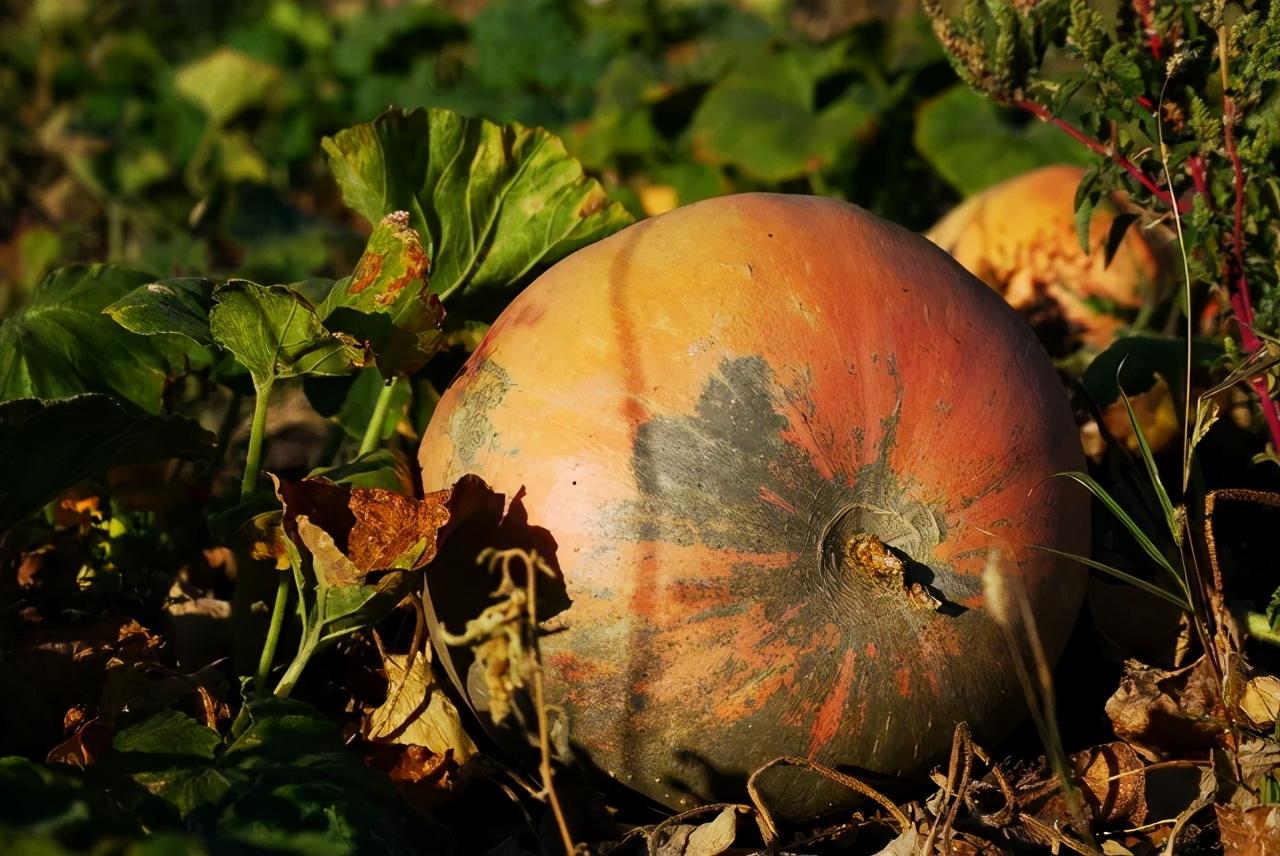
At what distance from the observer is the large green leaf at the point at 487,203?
6.89 ft

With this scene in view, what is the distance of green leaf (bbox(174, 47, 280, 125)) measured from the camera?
5273 millimetres

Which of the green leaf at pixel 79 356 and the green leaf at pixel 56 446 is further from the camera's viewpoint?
the green leaf at pixel 79 356

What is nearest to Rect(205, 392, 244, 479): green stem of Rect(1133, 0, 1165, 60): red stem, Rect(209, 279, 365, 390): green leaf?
Rect(209, 279, 365, 390): green leaf

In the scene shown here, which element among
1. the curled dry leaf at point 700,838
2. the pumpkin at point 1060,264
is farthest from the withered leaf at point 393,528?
the pumpkin at point 1060,264

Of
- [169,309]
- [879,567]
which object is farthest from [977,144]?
[169,309]

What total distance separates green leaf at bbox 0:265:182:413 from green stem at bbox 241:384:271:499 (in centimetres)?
26

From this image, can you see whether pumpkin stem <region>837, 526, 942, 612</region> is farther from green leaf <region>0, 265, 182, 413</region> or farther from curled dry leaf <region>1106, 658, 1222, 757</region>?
green leaf <region>0, 265, 182, 413</region>

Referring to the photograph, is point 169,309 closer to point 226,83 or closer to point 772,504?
point 772,504

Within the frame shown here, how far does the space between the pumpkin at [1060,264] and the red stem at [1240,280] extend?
0.89m

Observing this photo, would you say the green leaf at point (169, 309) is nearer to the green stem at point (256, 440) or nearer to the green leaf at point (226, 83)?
the green stem at point (256, 440)

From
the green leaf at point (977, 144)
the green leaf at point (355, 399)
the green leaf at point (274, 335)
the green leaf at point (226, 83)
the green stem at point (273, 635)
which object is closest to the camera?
the green leaf at point (274, 335)

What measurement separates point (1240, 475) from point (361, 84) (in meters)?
5.00

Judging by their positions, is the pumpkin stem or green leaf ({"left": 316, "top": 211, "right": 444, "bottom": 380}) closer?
the pumpkin stem

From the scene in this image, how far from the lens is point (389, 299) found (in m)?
1.77
